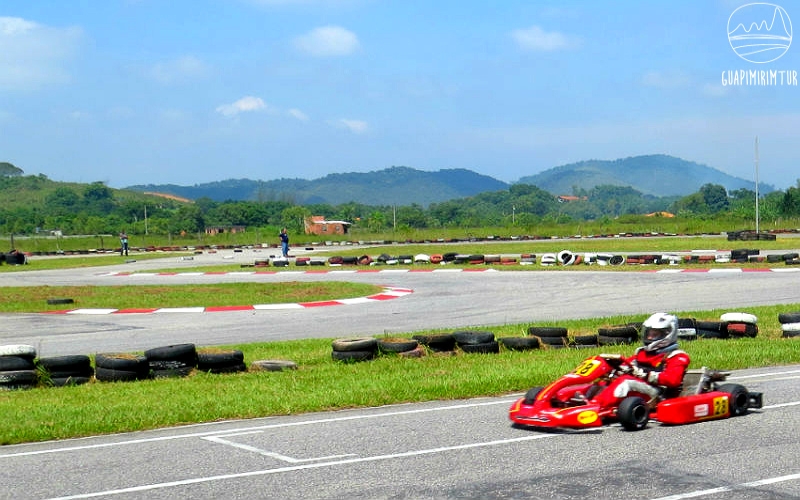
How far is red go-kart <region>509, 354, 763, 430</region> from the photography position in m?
8.56

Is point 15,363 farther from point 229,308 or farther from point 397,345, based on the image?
point 229,308

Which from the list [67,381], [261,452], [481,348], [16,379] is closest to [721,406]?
[261,452]

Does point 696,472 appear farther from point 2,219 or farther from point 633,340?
point 2,219

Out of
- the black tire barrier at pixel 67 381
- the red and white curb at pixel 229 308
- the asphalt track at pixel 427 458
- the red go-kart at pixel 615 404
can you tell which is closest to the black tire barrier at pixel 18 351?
the black tire barrier at pixel 67 381

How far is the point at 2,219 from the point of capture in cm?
17350

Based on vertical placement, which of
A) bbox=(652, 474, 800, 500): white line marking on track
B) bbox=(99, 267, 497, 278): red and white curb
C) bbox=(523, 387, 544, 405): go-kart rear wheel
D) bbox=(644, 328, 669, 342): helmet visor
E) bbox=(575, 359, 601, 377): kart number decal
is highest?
bbox=(644, 328, 669, 342): helmet visor

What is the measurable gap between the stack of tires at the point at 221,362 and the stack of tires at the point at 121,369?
0.73m

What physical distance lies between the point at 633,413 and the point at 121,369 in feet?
21.9

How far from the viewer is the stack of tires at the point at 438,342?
14008 mm

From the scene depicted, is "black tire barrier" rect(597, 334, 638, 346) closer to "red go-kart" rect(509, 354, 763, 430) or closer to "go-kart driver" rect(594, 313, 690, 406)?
"red go-kart" rect(509, 354, 763, 430)

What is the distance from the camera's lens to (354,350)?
44.1 feet

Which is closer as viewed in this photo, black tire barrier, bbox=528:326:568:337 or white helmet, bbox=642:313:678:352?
white helmet, bbox=642:313:678:352

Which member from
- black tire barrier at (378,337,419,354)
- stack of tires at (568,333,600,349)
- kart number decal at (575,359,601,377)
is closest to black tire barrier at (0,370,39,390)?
black tire barrier at (378,337,419,354)

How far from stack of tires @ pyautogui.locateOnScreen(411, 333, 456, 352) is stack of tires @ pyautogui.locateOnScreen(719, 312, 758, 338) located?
4598mm
